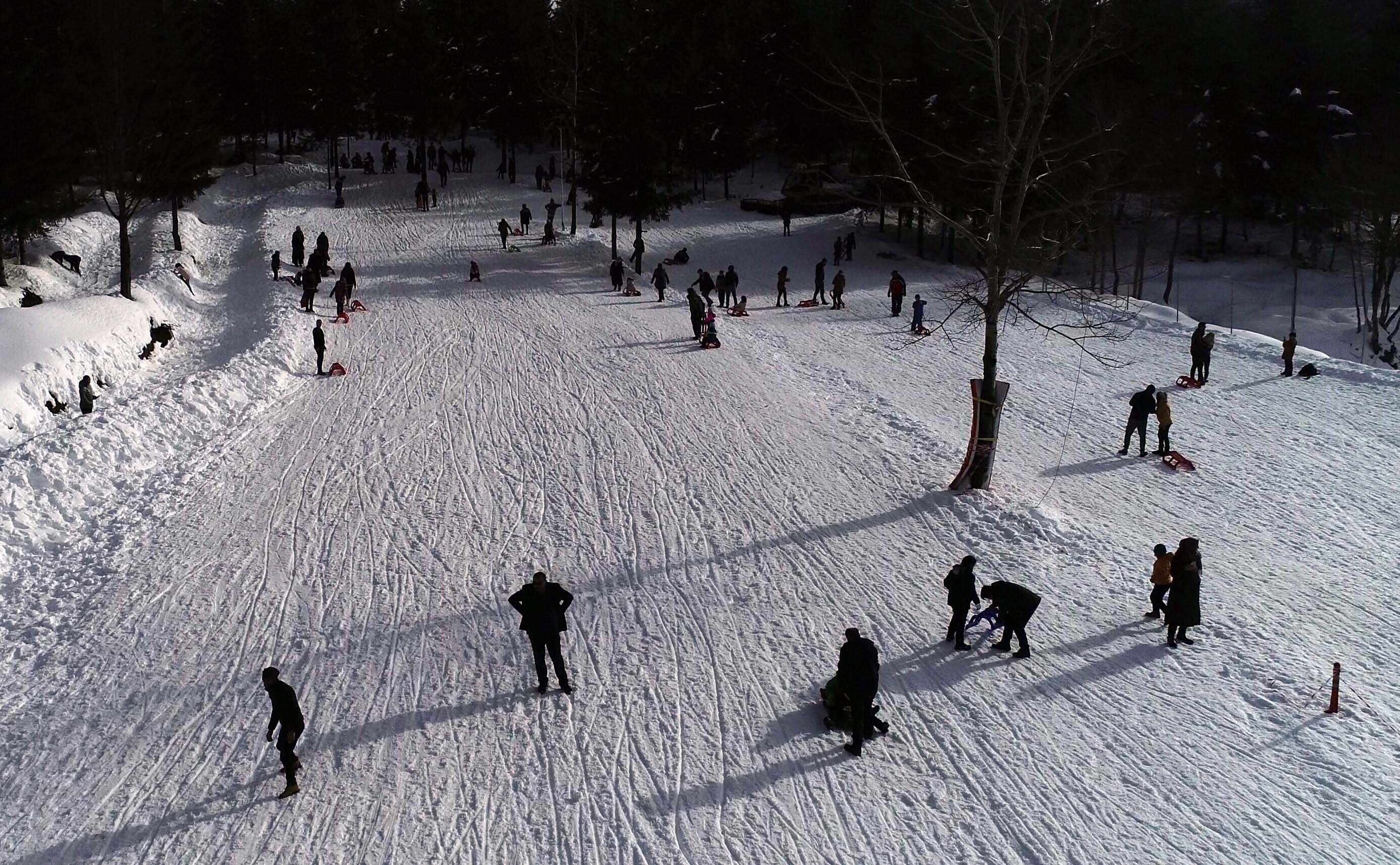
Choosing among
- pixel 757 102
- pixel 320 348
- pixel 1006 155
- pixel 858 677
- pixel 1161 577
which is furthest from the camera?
pixel 757 102

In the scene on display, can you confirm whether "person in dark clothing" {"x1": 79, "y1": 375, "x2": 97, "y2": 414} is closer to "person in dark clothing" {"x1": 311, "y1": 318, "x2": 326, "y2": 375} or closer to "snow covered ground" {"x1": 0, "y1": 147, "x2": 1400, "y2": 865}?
"snow covered ground" {"x1": 0, "y1": 147, "x2": 1400, "y2": 865}

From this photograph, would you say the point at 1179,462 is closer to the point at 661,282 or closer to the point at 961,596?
the point at 961,596

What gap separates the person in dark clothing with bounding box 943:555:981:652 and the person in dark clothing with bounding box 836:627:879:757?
7.04ft

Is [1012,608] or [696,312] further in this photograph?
[696,312]

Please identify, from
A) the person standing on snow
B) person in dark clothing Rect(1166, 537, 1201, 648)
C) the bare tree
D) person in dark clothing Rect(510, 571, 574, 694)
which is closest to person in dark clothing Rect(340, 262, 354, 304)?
the bare tree

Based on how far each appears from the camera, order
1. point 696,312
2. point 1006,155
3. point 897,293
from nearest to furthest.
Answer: point 1006,155, point 696,312, point 897,293

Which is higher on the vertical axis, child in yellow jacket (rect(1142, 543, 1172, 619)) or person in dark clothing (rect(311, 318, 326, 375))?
person in dark clothing (rect(311, 318, 326, 375))

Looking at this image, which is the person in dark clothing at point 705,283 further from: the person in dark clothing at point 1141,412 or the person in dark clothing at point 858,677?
the person in dark clothing at point 858,677

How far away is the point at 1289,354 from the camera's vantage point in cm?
2491

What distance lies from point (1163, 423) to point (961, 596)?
32.0ft

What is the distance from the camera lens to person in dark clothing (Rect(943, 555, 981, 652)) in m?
11.0

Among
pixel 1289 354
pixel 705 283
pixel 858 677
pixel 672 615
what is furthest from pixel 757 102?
pixel 858 677

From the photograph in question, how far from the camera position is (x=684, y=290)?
111ft

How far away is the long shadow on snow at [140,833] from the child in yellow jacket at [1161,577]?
1014cm
